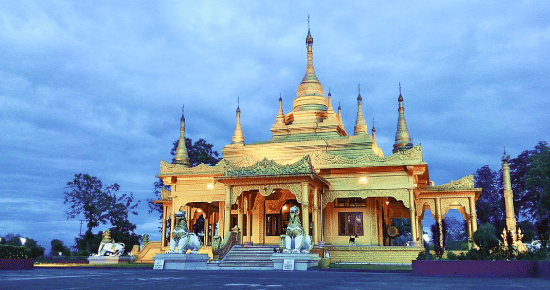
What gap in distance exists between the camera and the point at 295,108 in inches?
1372

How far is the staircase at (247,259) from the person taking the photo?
21.0 metres

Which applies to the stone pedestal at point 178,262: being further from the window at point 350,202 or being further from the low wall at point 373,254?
the window at point 350,202

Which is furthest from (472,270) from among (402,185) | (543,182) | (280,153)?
(543,182)

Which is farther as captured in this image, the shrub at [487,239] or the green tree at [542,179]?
the green tree at [542,179]

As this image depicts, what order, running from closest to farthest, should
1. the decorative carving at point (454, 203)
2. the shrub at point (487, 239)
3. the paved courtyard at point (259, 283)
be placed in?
the paved courtyard at point (259, 283) < the shrub at point (487, 239) < the decorative carving at point (454, 203)

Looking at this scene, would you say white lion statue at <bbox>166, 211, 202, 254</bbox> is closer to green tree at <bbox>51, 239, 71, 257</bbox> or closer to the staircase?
the staircase

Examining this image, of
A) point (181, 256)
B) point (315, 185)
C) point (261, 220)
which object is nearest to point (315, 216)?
point (315, 185)

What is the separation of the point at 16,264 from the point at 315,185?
13.2 meters

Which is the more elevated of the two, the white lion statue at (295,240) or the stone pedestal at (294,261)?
the white lion statue at (295,240)

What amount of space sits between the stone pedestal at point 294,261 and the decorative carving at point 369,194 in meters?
6.80

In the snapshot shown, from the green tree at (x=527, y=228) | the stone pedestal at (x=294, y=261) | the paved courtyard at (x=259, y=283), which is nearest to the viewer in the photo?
the paved courtyard at (x=259, y=283)

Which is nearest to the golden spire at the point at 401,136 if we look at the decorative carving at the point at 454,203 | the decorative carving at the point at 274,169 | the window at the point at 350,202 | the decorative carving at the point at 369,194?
the decorative carving at the point at 454,203

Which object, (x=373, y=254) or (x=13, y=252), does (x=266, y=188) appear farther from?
(x=13, y=252)

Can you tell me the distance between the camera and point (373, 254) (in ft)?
81.1
